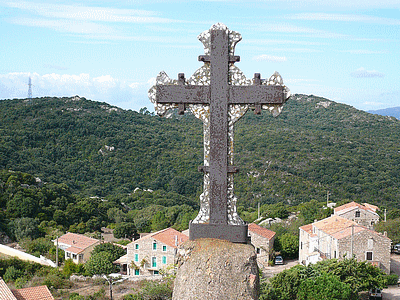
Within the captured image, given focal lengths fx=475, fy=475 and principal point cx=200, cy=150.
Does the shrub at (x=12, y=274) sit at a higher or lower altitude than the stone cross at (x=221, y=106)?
lower

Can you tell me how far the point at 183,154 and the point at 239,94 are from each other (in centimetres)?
8598

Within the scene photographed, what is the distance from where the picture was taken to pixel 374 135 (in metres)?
99.8

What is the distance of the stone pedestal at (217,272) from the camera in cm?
502

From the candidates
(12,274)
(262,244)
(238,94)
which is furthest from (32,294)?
(262,244)

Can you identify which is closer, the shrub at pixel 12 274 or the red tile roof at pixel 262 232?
the shrub at pixel 12 274

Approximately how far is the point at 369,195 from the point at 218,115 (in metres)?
68.7

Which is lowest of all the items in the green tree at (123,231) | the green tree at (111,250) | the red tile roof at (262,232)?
the green tree at (123,231)

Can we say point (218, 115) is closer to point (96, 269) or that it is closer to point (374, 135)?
point (96, 269)

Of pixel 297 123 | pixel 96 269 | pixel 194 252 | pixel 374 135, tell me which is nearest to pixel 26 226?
pixel 96 269

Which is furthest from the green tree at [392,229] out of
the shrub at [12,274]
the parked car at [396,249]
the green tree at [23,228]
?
the green tree at [23,228]

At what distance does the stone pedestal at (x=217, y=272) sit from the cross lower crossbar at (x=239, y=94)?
1618 mm

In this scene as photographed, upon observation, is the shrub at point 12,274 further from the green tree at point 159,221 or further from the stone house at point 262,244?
the green tree at point 159,221

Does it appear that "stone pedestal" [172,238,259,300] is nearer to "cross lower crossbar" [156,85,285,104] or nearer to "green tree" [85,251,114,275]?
"cross lower crossbar" [156,85,285,104]

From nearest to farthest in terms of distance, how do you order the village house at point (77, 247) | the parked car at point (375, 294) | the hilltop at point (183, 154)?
1. the parked car at point (375, 294)
2. the village house at point (77, 247)
3. the hilltop at point (183, 154)
